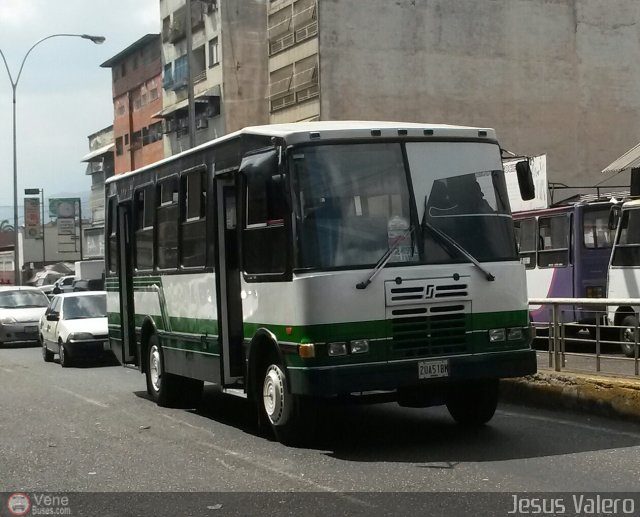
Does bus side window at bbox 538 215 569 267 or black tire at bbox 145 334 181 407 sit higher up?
bus side window at bbox 538 215 569 267

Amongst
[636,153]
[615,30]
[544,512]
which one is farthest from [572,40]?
[544,512]

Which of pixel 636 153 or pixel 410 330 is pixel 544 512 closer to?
pixel 410 330

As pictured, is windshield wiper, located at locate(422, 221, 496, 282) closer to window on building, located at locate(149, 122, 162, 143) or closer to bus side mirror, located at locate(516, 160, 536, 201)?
bus side mirror, located at locate(516, 160, 536, 201)

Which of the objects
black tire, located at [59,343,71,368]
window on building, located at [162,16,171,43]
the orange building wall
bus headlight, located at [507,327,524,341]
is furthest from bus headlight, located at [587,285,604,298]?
the orange building wall

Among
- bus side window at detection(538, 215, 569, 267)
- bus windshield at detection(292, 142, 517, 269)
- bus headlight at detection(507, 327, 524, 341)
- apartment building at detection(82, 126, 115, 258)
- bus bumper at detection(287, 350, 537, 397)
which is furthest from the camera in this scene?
apartment building at detection(82, 126, 115, 258)

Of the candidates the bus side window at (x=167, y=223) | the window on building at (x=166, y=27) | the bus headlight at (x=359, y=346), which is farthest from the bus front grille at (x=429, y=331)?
the window on building at (x=166, y=27)

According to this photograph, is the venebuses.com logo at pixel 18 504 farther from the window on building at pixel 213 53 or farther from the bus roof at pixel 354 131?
the window on building at pixel 213 53

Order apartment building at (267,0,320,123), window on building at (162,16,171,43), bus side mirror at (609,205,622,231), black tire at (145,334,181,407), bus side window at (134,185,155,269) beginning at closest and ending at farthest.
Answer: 1. black tire at (145,334,181,407)
2. bus side window at (134,185,155,269)
3. bus side mirror at (609,205,622,231)
4. apartment building at (267,0,320,123)
5. window on building at (162,16,171,43)

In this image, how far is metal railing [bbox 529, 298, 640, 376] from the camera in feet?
38.5

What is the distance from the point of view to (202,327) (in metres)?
12.3

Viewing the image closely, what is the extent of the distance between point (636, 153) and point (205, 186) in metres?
19.5

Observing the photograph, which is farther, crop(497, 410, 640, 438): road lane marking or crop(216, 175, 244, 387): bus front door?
crop(216, 175, 244, 387): bus front door

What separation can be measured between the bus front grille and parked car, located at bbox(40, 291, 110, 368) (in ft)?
40.2

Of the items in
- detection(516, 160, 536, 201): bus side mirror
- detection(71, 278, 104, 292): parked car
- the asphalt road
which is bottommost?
the asphalt road
